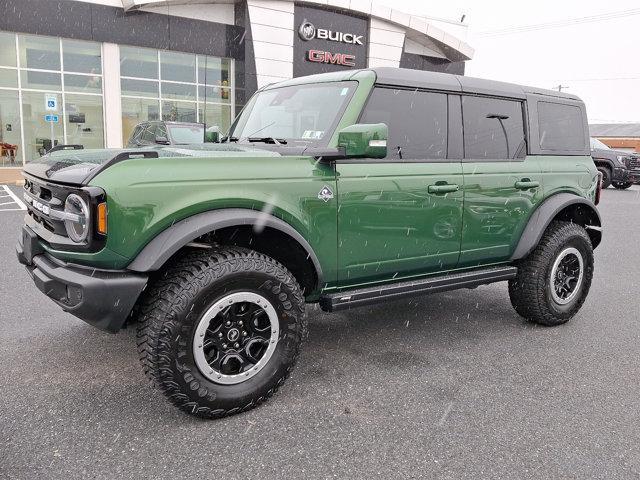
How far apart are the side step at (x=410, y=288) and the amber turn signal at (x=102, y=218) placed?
1357 millimetres

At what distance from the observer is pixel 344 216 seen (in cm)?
313

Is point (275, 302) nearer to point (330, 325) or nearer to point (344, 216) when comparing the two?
point (344, 216)

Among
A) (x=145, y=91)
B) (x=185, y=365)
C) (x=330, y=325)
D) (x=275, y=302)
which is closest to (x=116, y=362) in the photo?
(x=185, y=365)

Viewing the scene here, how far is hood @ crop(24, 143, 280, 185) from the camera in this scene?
254 centimetres

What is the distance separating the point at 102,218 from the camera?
2463 millimetres

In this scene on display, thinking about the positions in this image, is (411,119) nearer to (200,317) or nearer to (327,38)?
(200,317)

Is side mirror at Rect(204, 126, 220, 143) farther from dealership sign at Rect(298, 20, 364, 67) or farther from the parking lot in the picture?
dealership sign at Rect(298, 20, 364, 67)

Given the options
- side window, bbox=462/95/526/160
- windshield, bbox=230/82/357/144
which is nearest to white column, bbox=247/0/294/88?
windshield, bbox=230/82/357/144

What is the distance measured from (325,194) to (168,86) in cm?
1910

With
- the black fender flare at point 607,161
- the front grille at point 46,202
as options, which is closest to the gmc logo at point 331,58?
the black fender flare at point 607,161

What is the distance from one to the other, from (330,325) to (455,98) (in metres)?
2.00

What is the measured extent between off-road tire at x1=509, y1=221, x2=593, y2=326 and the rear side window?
0.68 meters

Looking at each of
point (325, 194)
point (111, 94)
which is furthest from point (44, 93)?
point (325, 194)

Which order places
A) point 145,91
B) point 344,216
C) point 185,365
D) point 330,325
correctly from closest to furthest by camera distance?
point 185,365
point 344,216
point 330,325
point 145,91
